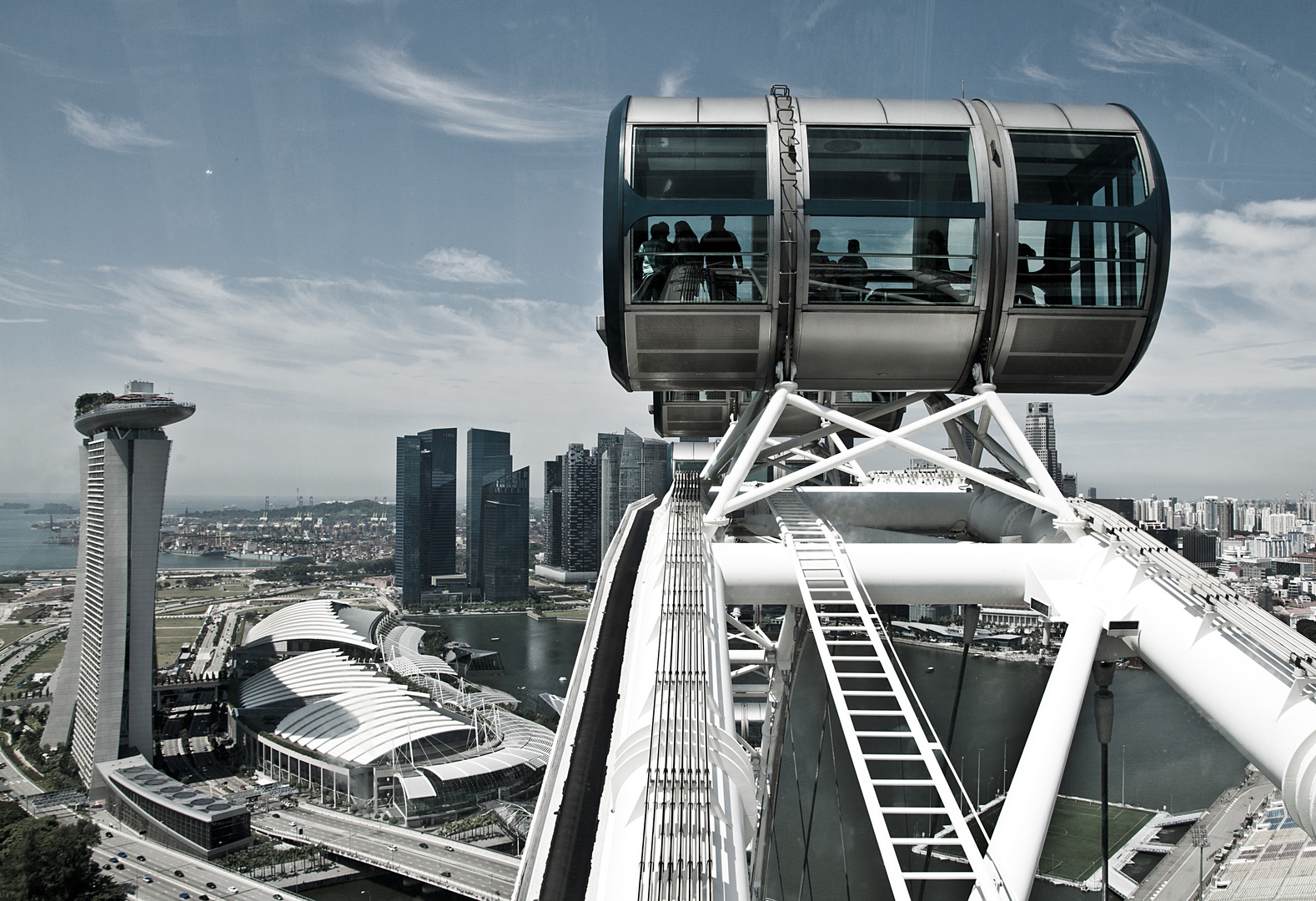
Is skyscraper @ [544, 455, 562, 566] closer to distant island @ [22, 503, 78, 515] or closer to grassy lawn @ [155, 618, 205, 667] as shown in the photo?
grassy lawn @ [155, 618, 205, 667]

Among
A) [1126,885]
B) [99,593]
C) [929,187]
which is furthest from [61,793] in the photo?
[929,187]

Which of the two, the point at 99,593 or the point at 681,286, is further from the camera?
the point at 99,593


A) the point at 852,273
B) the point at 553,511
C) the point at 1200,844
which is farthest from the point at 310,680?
the point at 852,273

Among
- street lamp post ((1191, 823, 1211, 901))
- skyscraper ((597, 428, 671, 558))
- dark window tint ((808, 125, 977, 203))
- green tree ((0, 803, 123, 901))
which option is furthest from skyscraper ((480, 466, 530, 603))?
dark window tint ((808, 125, 977, 203))

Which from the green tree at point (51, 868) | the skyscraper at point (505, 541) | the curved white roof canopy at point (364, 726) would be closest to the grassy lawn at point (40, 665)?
the curved white roof canopy at point (364, 726)

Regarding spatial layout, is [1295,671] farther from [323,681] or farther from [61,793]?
[323,681]

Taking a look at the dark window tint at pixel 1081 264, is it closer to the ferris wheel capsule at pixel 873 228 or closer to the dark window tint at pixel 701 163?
the ferris wheel capsule at pixel 873 228
